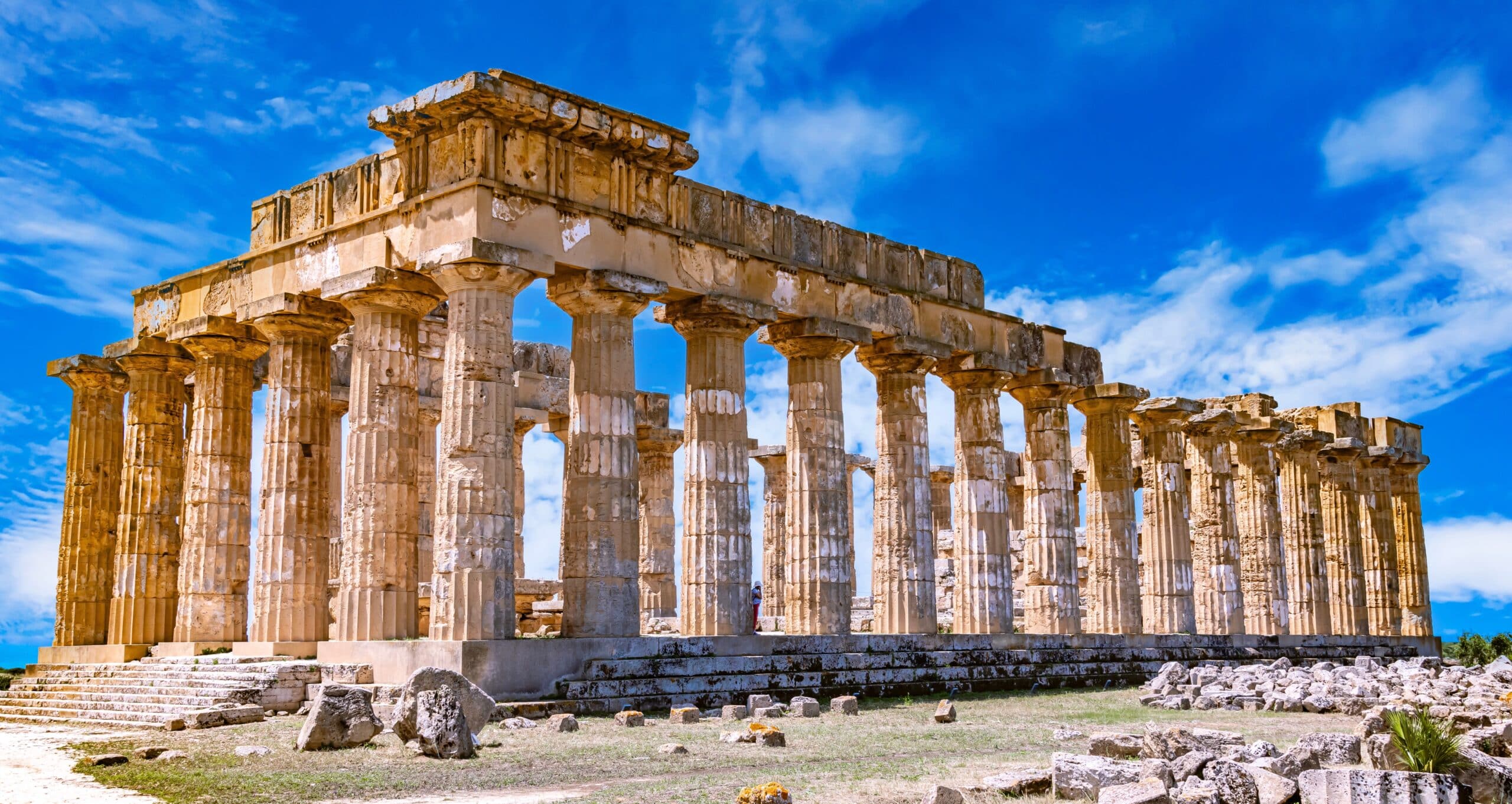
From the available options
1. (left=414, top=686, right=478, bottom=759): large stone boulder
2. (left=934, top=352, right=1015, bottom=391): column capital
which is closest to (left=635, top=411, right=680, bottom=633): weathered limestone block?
(left=934, top=352, right=1015, bottom=391): column capital

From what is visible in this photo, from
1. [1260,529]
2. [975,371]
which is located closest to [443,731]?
[975,371]

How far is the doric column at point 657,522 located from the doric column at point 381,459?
1210cm

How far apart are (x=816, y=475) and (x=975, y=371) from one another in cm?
468

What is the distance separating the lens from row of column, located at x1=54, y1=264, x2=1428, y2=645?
2011 centimetres

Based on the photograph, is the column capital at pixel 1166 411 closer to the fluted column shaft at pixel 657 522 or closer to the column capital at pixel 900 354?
the column capital at pixel 900 354

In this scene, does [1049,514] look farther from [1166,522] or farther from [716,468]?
[716,468]

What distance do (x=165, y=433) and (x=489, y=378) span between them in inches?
358

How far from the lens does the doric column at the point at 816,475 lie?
23.6 m

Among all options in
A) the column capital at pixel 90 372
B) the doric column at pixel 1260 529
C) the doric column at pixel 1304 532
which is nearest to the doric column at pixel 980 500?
the doric column at pixel 1260 529

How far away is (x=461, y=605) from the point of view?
18656mm

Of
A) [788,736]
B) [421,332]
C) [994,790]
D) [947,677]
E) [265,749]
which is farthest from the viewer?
[421,332]

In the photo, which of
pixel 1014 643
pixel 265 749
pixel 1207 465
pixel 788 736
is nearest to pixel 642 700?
pixel 788 736

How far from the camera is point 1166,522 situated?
103 feet

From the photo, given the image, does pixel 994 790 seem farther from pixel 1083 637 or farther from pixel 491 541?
pixel 1083 637
